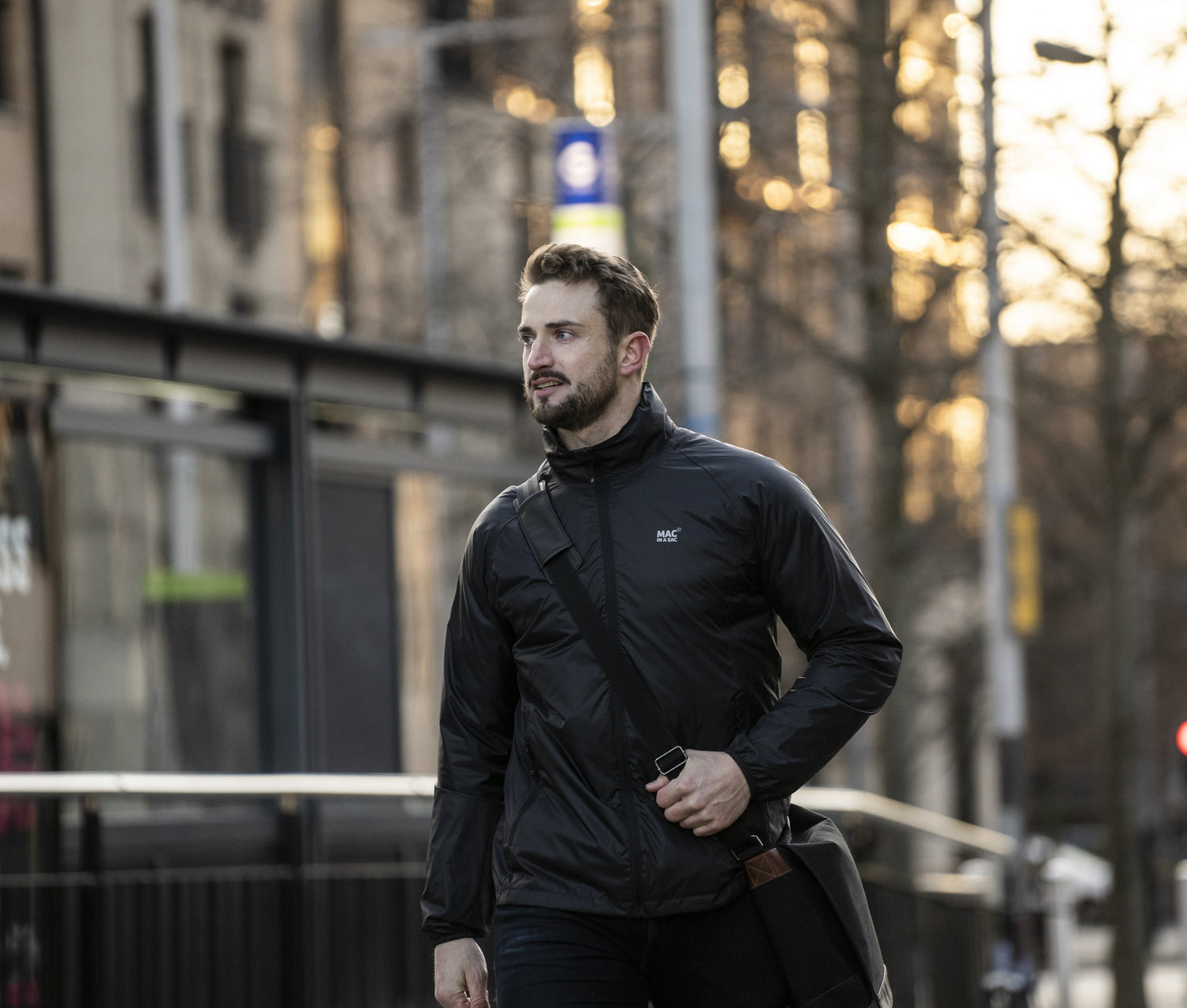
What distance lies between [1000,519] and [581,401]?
14636mm

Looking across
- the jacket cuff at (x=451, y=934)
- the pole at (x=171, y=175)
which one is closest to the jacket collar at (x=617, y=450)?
the jacket cuff at (x=451, y=934)

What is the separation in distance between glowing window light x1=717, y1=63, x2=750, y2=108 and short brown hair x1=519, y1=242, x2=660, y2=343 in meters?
15.5

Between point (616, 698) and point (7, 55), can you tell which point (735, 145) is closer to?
point (7, 55)

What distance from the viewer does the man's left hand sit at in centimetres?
351

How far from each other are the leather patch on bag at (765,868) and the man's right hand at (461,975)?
49cm

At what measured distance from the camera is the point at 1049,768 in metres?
55.6

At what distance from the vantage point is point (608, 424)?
3.76 meters

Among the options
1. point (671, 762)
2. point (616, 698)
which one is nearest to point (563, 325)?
point (616, 698)

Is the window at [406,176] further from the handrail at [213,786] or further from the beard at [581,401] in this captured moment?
the beard at [581,401]

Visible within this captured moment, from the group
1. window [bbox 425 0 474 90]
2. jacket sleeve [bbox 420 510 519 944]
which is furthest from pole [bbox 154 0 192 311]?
jacket sleeve [bbox 420 510 519 944]

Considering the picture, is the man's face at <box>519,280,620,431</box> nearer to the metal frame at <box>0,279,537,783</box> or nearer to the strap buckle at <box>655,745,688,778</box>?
the strap buckle at <box>655,745,688,778</box>

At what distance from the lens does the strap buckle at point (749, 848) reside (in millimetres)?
3596

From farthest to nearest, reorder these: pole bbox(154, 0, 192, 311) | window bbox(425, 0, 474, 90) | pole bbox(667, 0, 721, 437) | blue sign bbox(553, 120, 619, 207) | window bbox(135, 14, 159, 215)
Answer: window bbox(425, 0, 474, 90)
window bbox(135, 14, 159, 215)
pole bbox(154, 0, 192, 311)
pole bbox(667, 0, 721, 437)
blue sign bbox(553, 120, 619, 207)

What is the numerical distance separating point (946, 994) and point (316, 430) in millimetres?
5048
